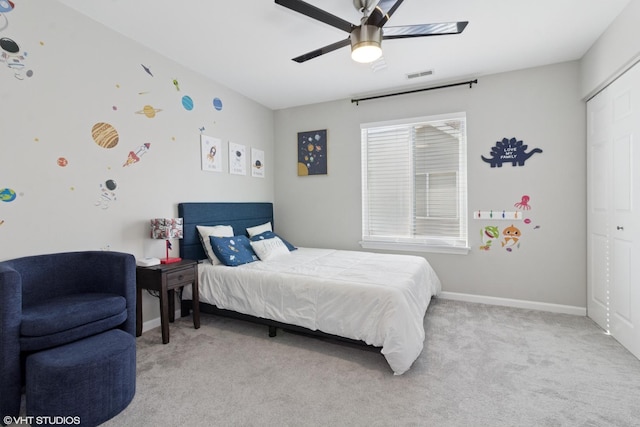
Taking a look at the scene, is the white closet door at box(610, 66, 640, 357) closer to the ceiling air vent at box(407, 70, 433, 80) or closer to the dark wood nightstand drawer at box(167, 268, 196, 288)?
the ceiling air vent at box(407, 70, 433, 80)

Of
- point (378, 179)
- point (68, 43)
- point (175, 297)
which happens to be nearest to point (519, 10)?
point (378, 179)

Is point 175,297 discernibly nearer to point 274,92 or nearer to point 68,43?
point 68,43

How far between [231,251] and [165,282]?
76cm

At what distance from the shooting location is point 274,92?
4.16 metres

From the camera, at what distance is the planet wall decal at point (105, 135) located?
258cm

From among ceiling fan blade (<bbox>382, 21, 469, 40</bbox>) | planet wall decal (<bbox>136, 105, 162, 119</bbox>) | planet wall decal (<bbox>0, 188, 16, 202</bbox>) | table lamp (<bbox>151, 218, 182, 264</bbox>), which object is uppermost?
ceiling fan blade (<bbox>382, 21, 469, 40</bbox>)

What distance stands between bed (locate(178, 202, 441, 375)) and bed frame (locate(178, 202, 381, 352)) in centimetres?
1

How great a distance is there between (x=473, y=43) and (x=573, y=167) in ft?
5.85

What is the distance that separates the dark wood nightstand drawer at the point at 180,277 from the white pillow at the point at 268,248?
2.60 ft

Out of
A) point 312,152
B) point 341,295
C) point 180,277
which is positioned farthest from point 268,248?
point 312,152

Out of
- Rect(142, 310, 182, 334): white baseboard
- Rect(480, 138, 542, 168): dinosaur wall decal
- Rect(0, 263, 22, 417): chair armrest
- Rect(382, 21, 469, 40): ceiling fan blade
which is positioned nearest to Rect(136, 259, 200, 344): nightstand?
Rect(142, 310, 182, 334): white baseboard

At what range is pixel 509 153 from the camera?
11.6 feet

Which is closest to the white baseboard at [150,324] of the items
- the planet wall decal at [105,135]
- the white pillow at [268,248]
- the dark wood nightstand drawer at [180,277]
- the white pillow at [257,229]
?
the dark wood nightstand drawer at [180,277]

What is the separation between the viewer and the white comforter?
220cm
